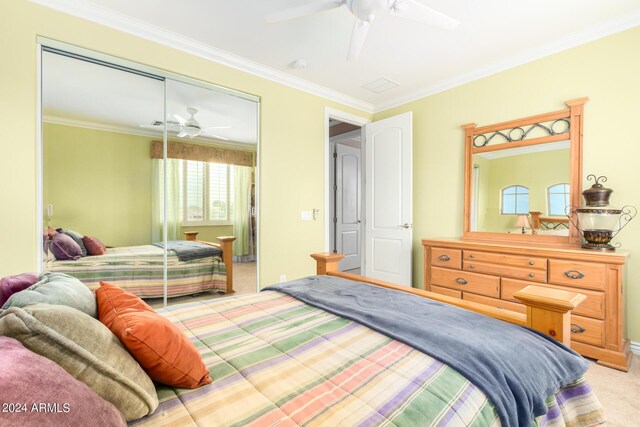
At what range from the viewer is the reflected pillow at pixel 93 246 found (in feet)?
7.42

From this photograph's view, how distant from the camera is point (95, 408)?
0.59m

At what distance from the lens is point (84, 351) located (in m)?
0.68

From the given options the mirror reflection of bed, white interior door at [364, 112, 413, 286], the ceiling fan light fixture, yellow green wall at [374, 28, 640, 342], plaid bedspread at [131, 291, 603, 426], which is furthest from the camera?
white interior door at [364, 112, 413, 286]

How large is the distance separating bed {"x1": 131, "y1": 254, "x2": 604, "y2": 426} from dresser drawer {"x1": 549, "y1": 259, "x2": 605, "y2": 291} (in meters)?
1.31

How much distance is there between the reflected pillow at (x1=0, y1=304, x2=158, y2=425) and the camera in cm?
65

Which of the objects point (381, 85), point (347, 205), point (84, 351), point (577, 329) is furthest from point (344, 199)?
point (84, 351)

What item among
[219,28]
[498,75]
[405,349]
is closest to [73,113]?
[219,28]

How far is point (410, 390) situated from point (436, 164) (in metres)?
3.16

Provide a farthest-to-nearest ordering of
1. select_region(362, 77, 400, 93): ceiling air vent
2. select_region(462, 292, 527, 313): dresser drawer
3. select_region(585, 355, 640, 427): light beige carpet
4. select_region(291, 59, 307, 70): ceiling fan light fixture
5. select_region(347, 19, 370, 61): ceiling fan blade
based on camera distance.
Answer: select_region(362, 77, 400, 93): ceiling air vent < select_region(291, 59, 307, 70): ceiling fan light fixture < select_region(462, 292, 527, 313): dresser drawer < select_region(347, 19, 370, 61): ceiling fan blade < select_region(585, 355, 640, 427): light beige carpet

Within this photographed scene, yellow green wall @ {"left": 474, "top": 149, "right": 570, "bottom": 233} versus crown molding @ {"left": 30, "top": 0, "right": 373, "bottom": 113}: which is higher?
crown molding @ {"left": 30, "top": 0, "right": 373, "bottom": 113}

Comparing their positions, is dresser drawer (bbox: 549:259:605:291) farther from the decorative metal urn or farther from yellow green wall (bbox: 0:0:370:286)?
yellow green wall (bbox: 0:0:370:286)

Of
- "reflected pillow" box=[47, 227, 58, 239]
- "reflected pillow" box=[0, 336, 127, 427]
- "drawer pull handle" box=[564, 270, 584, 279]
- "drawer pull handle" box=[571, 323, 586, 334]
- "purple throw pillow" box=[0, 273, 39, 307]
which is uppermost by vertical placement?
"reflected pillow" box=[47, 227, 58, 239]

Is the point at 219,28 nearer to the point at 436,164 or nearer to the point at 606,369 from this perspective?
the point at 436,164

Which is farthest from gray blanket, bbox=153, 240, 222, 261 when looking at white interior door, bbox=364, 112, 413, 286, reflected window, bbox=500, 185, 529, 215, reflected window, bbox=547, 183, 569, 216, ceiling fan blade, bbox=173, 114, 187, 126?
reflected window, bbox=547, 183, 569, 216
